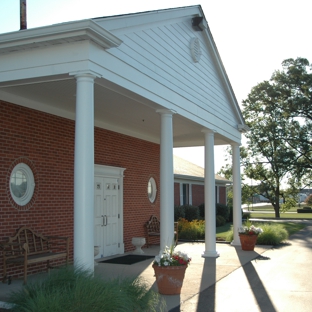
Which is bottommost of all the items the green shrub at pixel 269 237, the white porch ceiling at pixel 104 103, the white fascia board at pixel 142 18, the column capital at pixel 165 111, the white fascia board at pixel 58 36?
the green shrub at pixel 269 237

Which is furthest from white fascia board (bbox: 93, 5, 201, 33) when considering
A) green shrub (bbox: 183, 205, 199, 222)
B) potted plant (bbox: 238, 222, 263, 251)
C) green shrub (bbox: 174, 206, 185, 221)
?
green shrub (bbox: 183, 205, 199, 222)

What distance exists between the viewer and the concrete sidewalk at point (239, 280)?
7.42m

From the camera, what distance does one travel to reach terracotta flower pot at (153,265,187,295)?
7.91 metres

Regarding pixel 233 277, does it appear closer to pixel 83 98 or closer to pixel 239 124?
pixel 83 98

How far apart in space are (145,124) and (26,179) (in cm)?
433

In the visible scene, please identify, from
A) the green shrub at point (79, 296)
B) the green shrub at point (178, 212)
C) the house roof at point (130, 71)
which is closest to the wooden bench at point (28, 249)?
the green shrub at point (79, 296)

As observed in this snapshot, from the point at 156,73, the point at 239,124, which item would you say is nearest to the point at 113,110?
the point at 156,73

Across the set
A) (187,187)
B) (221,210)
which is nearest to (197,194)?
(187,187)

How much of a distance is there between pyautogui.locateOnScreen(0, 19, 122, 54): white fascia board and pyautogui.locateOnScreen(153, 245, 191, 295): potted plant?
384 centimetres

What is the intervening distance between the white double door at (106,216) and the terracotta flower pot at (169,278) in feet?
15.9

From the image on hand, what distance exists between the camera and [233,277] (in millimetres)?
9773

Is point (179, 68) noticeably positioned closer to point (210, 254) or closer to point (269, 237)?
point (210, 254)

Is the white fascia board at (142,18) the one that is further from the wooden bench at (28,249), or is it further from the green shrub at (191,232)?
the green shrub at (191,232)

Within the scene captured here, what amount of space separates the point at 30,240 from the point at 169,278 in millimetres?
3596
